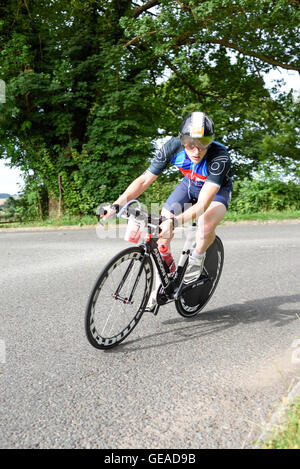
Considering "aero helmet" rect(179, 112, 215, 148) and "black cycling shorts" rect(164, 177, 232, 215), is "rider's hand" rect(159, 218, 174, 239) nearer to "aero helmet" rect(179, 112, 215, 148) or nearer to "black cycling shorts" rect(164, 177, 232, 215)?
"aero helmet" rect(179, 112, 215, 148)

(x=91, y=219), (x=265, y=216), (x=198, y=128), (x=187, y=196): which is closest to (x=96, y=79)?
(x=91, y=219)

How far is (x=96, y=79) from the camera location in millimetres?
16422

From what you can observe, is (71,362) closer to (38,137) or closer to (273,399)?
(273,399)

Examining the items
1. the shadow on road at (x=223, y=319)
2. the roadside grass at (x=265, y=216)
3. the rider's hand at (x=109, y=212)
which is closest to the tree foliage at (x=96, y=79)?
the roadside grass at (x=265, y=216)

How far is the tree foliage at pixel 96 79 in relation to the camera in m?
15.3

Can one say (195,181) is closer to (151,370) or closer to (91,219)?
(151,370)

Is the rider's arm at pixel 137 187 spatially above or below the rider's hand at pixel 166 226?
above

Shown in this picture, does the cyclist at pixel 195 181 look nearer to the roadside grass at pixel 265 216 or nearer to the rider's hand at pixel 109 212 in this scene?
the rider's hand at pixel 109 212

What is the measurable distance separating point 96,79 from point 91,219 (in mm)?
4912

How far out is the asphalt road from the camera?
2.73 m

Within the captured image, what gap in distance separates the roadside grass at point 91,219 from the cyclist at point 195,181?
9421mm

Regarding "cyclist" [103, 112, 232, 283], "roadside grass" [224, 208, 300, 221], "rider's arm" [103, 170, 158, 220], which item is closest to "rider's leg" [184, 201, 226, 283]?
"cyclist" [103, 112, 232, 283]
